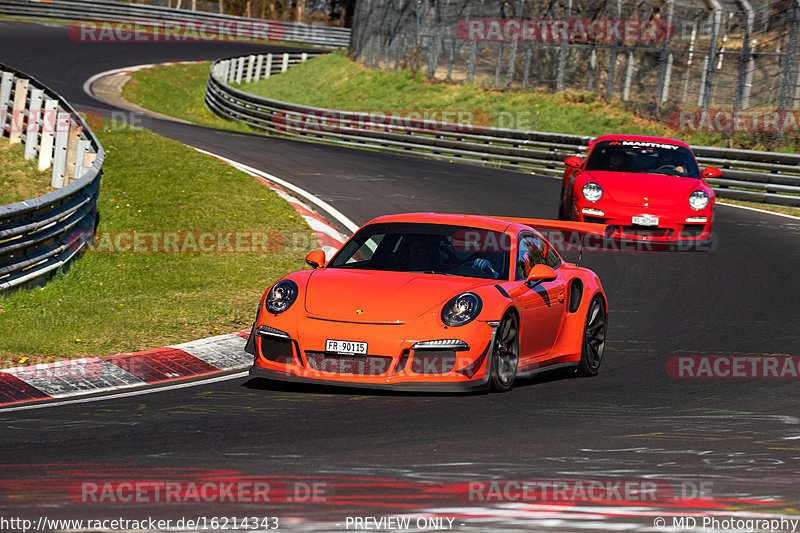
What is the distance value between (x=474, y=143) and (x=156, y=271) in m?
15.7

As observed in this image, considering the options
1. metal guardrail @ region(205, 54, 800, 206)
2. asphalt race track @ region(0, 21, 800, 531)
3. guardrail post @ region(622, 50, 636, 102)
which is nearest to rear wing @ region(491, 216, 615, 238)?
asphalt race track @ region(0, 21, 800, 531)

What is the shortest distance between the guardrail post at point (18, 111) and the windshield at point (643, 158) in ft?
31.7

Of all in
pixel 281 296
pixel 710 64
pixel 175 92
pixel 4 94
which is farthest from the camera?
pixel 175 92

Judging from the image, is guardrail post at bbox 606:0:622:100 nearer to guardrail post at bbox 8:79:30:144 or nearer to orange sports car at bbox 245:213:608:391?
guardrail post at bbox 8:79:30:144

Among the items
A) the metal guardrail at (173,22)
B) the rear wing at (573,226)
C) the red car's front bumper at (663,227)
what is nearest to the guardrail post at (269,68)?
the metal guardrail at (173,22)

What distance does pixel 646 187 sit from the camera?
16.0 meters

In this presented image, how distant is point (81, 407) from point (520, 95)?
2972cm

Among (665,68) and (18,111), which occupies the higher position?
(665,68)

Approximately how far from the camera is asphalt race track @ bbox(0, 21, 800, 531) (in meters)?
5.09

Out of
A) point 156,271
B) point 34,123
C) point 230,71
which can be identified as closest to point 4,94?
point 34,123

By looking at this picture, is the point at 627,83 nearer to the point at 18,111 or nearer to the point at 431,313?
the point at 18,111

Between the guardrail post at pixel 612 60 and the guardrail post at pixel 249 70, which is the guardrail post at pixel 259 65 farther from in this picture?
the guardrail post at pixel 612 60

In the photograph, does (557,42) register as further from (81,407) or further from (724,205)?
(81,407)

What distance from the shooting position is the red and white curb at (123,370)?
8.20 metres
